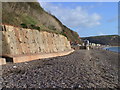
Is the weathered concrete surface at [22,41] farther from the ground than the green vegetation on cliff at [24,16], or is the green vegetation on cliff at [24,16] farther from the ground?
the green vegetation on cliff at [24,16]

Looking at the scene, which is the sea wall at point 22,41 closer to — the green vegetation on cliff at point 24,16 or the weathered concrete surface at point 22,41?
the weathered concrete surface at point 22,41

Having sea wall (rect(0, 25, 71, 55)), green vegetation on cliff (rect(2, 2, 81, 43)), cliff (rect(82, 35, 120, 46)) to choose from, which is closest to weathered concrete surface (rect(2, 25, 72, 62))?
sea wall (rect(0, 25, 71, 55))

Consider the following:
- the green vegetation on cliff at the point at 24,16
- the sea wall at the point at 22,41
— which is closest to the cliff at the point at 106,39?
the green vegetation on cliff at the point at 24,16

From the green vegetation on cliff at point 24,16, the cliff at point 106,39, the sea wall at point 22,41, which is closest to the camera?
the sea wall at point 22,41

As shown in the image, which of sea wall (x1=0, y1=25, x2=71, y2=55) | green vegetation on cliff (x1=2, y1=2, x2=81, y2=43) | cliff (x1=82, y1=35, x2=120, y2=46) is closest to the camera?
sea wall (x1=0, y1=25, x2=71, y2=55)

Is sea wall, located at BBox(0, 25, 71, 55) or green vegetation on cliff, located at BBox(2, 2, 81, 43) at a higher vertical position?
green vegetation on cliff, located at BBox(2, 2, 81, 43)

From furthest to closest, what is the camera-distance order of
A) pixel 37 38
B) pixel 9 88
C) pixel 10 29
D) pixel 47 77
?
pixel 37 38
pixel 10 29
pixel 47 77
pixel 9 88

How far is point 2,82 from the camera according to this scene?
5.67m

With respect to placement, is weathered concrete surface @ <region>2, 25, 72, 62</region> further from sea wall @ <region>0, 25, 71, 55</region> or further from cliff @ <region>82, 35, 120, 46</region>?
cliff @ <region>82, 35, 120, 46</region>

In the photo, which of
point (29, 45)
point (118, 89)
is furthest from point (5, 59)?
point (118, 89)

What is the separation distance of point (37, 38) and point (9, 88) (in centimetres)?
1095

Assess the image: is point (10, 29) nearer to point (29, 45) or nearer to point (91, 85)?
point (29, 45)

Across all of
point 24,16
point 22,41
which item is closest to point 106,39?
point 24,16

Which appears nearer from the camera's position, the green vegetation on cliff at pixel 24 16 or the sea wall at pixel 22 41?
the sea wall at pixel 22 41
